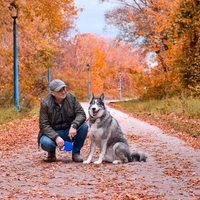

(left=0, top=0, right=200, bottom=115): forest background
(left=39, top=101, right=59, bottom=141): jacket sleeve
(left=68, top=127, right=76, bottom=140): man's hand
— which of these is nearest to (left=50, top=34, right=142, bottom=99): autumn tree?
(left=0, top=0, right=200, bottom=115): forest background

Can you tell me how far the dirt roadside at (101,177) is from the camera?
6.45 meters

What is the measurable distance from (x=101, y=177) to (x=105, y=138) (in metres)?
1.58

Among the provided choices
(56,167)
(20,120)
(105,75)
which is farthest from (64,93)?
(105,75)

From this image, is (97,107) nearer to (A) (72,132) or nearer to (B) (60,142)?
(A) (72,132)

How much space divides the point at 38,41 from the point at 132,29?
52.2 feet

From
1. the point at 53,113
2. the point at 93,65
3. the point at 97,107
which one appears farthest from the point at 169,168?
the point at 93,65

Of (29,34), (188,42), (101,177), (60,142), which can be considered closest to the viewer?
(101,177)

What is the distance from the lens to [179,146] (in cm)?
1201

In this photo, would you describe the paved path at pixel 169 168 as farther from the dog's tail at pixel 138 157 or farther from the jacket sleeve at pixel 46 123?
the jacket sleeve at pixel 46 123

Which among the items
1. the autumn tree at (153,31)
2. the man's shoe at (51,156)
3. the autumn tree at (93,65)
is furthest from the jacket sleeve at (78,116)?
the autumn tree at (93,65)

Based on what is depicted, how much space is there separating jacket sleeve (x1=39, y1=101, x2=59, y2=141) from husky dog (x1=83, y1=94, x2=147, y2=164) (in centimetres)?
77

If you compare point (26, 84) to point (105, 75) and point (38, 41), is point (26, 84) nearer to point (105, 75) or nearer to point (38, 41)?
point (38, 41)

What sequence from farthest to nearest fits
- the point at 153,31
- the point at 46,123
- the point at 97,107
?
the point at 153,31 < the point at 46,123 < the point at 97,107

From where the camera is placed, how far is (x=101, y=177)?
772 centimetres
